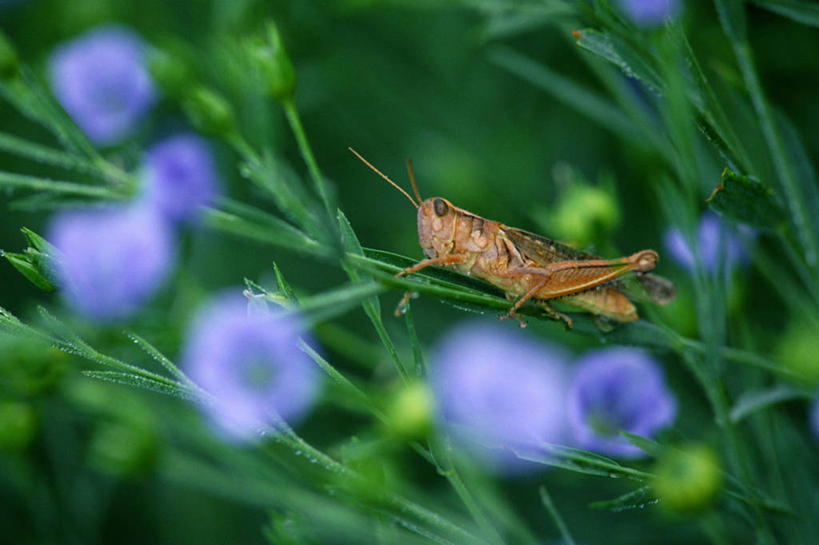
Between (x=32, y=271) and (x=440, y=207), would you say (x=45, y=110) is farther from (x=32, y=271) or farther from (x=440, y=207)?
(x=440, y=207)

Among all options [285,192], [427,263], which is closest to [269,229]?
[285,192]

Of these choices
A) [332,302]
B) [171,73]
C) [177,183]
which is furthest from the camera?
[171,73]

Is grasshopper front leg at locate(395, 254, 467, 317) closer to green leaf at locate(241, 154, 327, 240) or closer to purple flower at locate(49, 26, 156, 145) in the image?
green leaf at locate(241, 154, 327, 240)

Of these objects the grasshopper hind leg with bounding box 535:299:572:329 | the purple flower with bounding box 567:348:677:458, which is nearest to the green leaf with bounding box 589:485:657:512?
the purple flower with bounding box 567:348:677:458

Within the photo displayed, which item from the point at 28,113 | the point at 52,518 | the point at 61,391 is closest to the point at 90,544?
the point at 52,518

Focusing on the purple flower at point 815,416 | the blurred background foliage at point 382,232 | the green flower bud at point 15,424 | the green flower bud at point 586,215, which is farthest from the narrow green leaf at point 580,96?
the green flower bud at point 15,424

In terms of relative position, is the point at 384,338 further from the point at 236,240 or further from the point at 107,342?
the point at 236,240

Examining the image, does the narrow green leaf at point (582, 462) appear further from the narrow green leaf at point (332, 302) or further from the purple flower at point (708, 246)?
the purple flower at point (708, 246)
